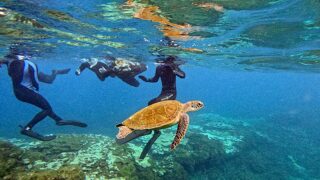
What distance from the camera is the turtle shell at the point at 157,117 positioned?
271 inches

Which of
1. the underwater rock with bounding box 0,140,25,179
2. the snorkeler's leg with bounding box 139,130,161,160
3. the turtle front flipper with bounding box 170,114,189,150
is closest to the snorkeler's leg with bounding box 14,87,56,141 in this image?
the underwater rock with bounding box 0,140,25,179

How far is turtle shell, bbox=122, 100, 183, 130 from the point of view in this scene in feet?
22.6

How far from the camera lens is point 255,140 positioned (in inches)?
938

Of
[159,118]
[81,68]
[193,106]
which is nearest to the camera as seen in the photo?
[159,118]

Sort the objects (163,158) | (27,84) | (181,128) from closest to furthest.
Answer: (181,128), (27,84), (163,158)

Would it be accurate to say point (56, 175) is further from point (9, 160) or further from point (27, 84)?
point (27, 84)

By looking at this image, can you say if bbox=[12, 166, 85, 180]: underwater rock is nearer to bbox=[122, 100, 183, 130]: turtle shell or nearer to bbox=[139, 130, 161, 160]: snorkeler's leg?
bbox=[122, 100, 183, 130]: turtle shell

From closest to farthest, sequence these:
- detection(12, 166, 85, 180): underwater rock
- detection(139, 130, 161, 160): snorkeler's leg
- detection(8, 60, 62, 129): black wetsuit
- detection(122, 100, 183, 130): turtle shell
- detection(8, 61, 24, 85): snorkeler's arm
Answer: detection(122, 100, 183, 130): turtle shell < detection(12, 166, 85, 180): underwater rock < detection(139, 130, 161, 160): snorkeler's leg < detection(8, 60, 62, 129): black wetsuit < detection(8, 61, 24, 85): snorkeler's arm

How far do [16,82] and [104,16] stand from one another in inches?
217

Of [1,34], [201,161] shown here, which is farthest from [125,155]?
[1,34]

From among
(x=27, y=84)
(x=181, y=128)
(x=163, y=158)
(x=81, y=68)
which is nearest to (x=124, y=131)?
(x=181, y=128)

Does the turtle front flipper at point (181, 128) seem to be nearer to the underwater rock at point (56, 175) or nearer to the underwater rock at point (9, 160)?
the underwater rock at point (56, 175)

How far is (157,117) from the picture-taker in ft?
23.0

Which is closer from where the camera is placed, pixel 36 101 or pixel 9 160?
pixel 9 160
